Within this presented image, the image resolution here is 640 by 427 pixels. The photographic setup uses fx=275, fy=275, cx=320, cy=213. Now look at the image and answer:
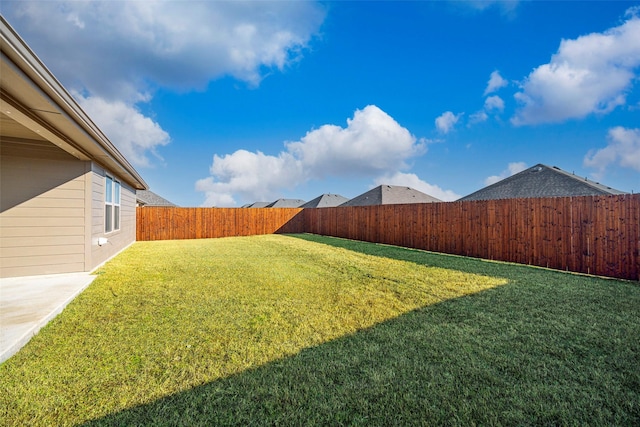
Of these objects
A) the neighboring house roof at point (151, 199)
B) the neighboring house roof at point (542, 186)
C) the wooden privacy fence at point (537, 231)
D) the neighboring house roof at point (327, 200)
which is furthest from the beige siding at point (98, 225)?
the neighboring house roof at point (327, 200)

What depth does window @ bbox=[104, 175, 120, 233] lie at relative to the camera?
265 inches

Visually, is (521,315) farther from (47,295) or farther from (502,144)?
(502,144)

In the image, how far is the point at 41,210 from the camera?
4.85 metres

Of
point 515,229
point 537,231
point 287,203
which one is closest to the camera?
point 537,231

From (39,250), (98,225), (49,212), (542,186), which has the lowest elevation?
(39,250)

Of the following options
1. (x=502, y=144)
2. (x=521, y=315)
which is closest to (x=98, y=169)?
(x=521, y=315)

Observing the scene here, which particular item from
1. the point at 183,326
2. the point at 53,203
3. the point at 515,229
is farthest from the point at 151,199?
the point at 515,229

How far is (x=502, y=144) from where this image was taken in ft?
46.7

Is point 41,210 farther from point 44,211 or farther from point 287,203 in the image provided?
point 287,203

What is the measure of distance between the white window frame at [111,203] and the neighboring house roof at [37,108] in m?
1.77

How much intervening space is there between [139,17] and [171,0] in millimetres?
910

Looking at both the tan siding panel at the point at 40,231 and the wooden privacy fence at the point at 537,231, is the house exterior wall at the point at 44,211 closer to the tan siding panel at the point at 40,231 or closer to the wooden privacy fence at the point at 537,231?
the tan siding panel at the point at 40,231

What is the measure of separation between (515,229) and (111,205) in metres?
10.5

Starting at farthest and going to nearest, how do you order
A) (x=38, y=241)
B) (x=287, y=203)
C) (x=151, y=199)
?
(x=287, y=203), (x=151, y=199), (x=38, y=241)
